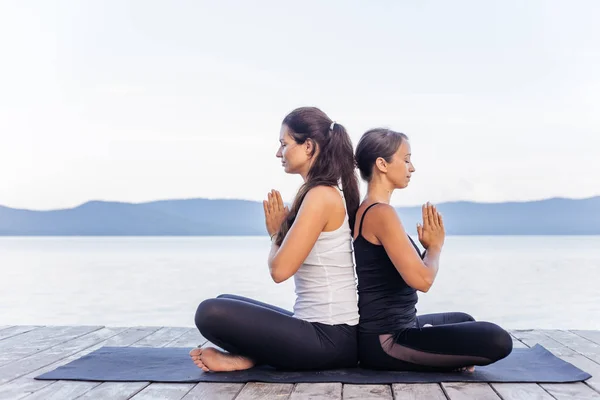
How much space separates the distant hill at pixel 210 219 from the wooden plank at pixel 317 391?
92.1 feet

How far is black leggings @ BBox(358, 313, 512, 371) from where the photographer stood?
2541 mm

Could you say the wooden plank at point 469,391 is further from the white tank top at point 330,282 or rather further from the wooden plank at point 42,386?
the wooden plank at point 42,386

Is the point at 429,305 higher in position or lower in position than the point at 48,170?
lower

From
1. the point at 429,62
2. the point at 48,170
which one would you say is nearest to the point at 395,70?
the point at 429,62

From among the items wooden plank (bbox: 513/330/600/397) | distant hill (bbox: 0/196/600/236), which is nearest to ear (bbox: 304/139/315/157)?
wooden plank (bbox: 513/330/600/397)

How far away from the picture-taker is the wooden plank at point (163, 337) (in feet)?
11.6

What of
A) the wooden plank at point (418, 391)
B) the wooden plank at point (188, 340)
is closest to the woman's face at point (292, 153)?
the wooden plank at point (418, 391)

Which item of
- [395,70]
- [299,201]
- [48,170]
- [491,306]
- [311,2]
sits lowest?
[491,306]

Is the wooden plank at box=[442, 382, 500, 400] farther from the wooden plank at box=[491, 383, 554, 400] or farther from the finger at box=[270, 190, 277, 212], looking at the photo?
the finger at box=[270, 190, 277, 212]

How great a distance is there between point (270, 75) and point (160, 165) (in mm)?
9316

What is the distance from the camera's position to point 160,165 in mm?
23078

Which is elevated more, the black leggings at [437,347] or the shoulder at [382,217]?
the shoulder at [382,217]

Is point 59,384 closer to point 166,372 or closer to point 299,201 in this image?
point 166,372

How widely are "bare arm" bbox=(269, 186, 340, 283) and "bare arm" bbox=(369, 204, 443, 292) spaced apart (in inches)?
7.8
